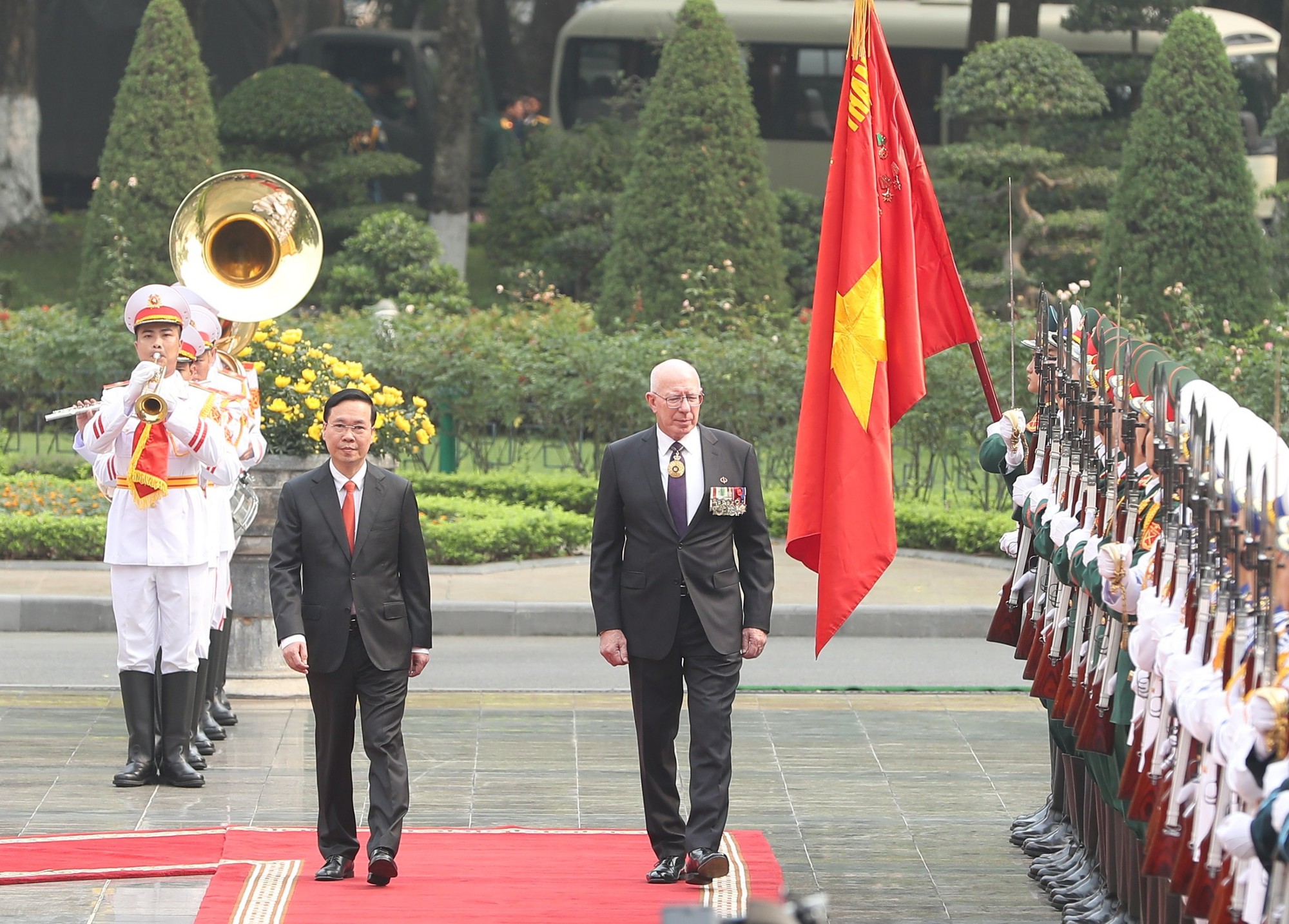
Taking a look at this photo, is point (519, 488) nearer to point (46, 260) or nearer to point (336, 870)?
point (336, 870)

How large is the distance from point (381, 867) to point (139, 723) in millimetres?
2204

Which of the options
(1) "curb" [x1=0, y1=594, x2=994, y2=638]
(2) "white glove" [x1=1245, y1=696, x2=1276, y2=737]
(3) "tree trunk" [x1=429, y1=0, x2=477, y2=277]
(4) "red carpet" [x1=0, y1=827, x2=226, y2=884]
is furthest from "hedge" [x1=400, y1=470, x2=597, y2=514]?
(2) "white glove" [x1=1245, y1=696, x2=1276, y2=737]

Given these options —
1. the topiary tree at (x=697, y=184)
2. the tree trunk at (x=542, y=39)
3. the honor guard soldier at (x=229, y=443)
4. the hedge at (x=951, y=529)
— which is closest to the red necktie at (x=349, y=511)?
the honor guard soldier at (x=229, y=443)

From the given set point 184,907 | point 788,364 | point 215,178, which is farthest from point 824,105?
point 184,907

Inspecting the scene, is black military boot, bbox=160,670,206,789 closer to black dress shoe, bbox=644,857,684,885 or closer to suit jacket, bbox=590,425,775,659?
suit jacket, bbox=590,425,775,659

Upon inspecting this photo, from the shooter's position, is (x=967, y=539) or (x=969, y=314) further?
(x=967, y=539)

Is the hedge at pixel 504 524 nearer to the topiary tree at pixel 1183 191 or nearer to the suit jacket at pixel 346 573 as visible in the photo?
the topiary tree at pixel 1183 191

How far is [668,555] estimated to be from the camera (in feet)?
23.8

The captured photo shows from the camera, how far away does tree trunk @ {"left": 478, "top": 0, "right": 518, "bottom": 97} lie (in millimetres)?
37781

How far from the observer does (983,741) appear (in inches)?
386

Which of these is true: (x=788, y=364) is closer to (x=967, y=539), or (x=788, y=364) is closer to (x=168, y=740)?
(x=967, y=539)

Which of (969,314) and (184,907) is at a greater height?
(969,314)

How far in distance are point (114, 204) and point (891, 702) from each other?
52.4 feet

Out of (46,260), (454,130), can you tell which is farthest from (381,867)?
(46,260)
